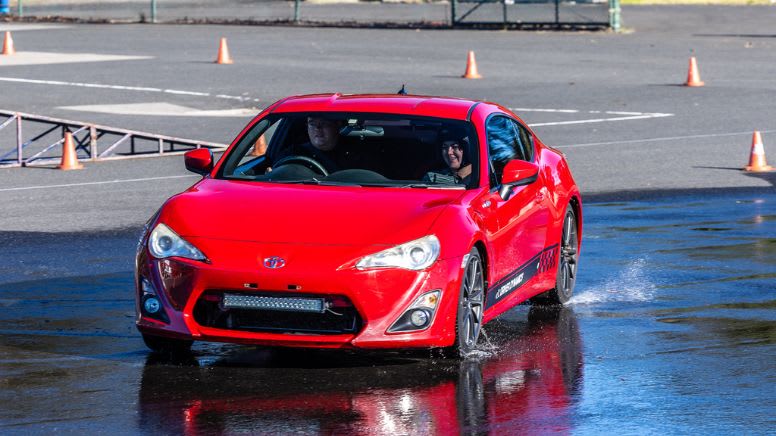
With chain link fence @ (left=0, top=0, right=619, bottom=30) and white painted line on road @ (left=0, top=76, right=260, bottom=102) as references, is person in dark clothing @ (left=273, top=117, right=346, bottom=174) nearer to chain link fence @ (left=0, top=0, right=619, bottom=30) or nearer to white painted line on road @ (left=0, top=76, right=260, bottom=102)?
white painted line on road @ (left=0, top=76, right=260, bottom=102)

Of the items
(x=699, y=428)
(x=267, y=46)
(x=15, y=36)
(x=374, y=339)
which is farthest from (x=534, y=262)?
(x=15, y=36)

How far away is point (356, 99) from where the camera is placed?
10.3 meters

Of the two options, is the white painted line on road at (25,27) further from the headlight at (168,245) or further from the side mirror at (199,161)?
the headlight at (168,245)

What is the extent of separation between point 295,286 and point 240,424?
3.50 feet

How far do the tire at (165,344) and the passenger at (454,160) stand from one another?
5.89ft

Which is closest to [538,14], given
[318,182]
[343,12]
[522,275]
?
[343,12]

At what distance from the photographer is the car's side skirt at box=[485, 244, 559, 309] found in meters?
9.45

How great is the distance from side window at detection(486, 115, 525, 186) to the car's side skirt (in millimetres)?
589

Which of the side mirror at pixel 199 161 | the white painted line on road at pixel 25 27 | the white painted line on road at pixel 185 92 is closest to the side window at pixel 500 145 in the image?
the side mirror at pixel 199 161

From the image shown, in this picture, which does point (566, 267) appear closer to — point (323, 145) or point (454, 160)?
point (454, 160)

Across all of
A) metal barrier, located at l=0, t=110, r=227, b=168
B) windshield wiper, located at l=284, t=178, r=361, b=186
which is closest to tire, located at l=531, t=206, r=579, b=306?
windshield wiper, located at l=284, t=178, r=361, b=186

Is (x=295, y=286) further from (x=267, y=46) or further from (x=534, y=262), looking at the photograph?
(x=267, y=46)

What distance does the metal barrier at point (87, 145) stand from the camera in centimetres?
1989

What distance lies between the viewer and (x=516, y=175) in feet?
31.4
